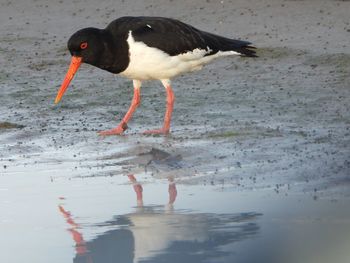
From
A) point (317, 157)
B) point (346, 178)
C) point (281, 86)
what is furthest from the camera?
point (281, 86)

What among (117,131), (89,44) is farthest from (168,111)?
(89,44)

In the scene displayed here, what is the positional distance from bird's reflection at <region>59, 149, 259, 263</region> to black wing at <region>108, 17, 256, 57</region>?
3.14 m

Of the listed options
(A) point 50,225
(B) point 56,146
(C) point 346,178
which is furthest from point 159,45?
(A) point 50,225

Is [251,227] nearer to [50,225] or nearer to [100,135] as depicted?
[50,225]

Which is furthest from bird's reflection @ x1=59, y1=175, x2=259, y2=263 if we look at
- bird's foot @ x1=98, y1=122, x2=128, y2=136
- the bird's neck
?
the bird's neck

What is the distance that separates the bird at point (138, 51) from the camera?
11.0 metres

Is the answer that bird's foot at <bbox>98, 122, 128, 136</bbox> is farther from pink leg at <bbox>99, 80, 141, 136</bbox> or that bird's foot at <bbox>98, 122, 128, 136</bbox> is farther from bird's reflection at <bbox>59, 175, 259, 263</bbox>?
bird's reflection at <bbox>59, 175, 259, 263</bbox>

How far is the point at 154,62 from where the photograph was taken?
→ 1105 centimetres

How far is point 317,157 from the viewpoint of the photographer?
30.4 ft

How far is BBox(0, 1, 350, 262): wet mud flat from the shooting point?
7.18 meters

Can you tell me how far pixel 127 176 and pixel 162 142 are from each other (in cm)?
126

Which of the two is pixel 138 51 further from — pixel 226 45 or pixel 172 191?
pixel 172 191

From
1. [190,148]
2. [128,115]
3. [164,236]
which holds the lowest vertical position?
[164,236]

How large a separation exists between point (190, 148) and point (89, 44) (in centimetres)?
175
